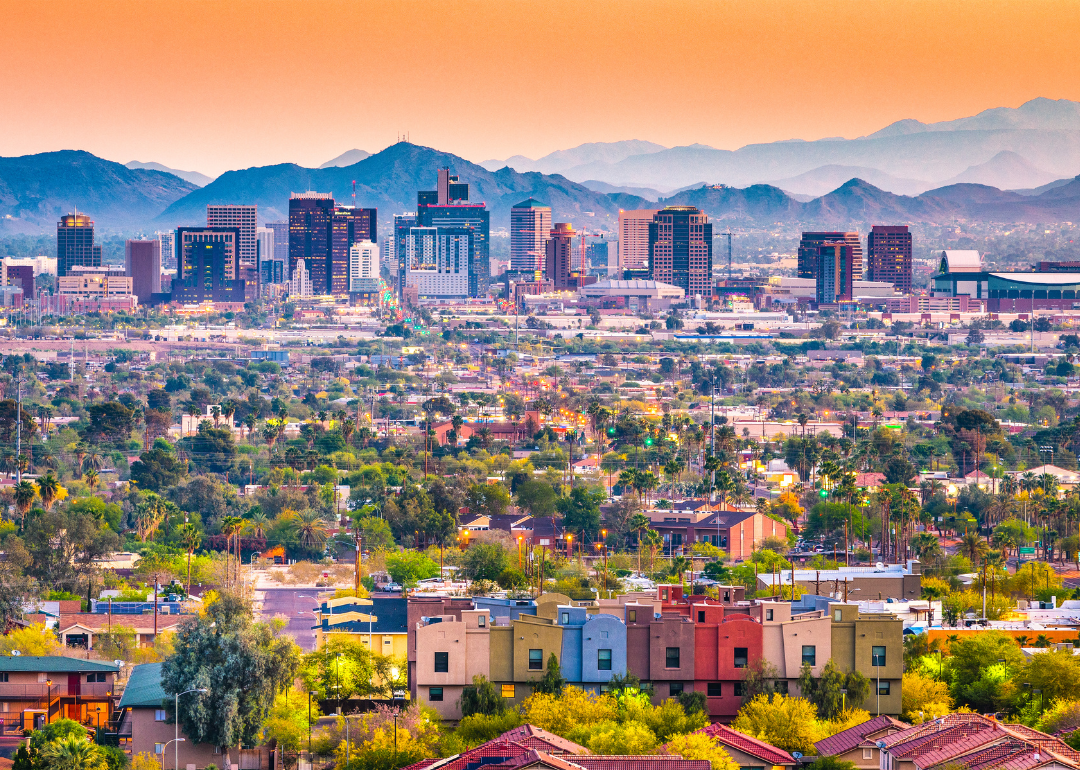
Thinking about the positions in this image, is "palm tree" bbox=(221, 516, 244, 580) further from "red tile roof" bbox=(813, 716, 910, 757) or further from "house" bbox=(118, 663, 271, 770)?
"red tile roof" bbox=(813, 716, 910, 757)

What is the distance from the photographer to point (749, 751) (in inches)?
1167

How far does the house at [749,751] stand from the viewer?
29.5 meters

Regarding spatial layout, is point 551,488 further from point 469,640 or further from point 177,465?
point 469,640

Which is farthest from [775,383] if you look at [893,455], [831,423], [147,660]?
[147,660]

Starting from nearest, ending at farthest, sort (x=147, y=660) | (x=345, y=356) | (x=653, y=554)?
(x=147, y=660) → (x=653, y=554) → (x=345, y=356)

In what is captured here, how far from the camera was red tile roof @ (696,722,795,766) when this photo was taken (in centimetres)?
2964

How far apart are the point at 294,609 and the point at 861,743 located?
76.2ft

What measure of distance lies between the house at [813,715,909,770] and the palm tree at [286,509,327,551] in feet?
109

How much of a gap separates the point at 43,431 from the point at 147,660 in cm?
5605

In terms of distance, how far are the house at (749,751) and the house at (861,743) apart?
3.00 ft

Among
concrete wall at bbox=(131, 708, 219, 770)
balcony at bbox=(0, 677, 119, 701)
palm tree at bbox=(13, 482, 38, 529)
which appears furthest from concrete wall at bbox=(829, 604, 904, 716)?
palm tree at bbox=(13, 482, 38, 529)

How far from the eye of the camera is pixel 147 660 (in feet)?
140

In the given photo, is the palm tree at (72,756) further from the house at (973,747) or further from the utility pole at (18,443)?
the utility pole at (18,443)

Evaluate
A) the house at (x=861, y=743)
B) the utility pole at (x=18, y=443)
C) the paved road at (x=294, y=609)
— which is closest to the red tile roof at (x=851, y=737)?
the house at (x=861, y=743)
